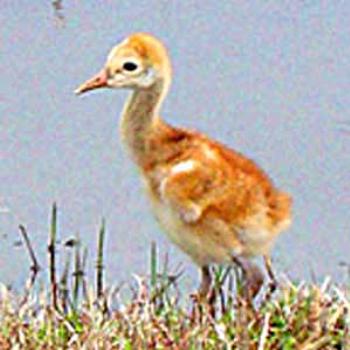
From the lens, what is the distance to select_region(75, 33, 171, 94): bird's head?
4.69 m

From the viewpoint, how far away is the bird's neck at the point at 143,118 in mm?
4754

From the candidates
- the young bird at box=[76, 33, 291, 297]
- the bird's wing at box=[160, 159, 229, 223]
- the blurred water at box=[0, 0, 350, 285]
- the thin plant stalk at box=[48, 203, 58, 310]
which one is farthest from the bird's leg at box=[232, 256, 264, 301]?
the thin plant stalk at box=[48, 203, 58, 310]

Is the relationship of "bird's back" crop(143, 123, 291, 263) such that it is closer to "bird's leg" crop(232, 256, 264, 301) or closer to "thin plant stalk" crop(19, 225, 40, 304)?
"bird's leg" crop(232, 256, 264, 301)

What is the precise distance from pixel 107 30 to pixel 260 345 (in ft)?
6.49

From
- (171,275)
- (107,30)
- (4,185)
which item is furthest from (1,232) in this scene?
(107,30)

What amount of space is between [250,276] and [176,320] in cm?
34

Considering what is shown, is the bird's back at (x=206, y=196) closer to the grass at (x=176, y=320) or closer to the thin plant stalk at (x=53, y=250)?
the grass at (x=176, y=320)

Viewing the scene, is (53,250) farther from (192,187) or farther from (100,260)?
(192,187)

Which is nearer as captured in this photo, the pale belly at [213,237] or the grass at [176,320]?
the grass at [176,320]

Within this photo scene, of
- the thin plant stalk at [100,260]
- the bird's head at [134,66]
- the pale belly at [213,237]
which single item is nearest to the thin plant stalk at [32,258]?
the thin plant stalk at [100,260]

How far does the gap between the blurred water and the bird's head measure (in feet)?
1.75

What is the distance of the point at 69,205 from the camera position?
5301 millimetres

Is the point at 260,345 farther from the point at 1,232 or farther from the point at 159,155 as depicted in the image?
the point at 1,232

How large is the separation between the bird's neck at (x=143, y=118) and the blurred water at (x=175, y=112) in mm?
382
